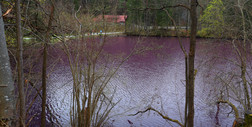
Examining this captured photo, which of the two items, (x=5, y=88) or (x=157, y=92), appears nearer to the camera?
(x=5, y=88)

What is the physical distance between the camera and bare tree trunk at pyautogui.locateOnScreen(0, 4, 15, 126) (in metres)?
3.53

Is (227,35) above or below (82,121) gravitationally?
above

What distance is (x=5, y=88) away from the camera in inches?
141

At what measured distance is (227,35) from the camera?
26.4 feet

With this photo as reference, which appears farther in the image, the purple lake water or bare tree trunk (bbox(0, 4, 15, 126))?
the purple lake water

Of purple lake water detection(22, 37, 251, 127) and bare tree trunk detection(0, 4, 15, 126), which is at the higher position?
bare tree trunk detection(0, 4, 15, 126)

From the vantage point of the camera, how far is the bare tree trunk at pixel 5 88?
353 centimetres

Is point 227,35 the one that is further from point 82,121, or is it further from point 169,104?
point 82,121

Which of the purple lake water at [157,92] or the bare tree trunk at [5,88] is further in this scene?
the purple lake water at [157,92]

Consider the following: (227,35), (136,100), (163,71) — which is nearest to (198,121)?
(136,100)

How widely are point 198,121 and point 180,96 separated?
1938 mm

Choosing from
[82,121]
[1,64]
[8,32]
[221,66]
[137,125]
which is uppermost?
[8,32]

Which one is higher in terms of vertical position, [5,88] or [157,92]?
[5,88]

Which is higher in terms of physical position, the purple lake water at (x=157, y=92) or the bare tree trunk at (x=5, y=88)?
the bare tree trunk at (x=5, y=88)
